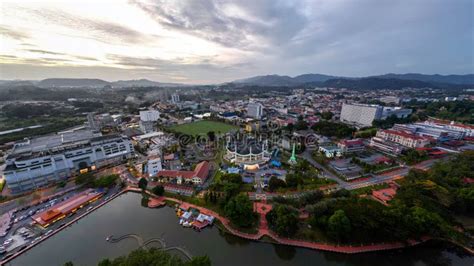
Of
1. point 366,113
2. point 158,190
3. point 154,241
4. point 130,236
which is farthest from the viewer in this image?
point 366,113

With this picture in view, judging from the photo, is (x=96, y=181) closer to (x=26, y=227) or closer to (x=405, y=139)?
(x=26, y=227)

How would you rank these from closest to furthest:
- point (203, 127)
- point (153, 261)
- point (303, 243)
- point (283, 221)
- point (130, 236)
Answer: point (153, 261) → point (283, 221) → point (303, 243) → point (130, 236) → point (203, 127)

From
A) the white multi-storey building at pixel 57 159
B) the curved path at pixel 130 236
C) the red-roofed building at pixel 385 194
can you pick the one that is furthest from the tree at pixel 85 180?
the red-roofed building at pixel 385 194

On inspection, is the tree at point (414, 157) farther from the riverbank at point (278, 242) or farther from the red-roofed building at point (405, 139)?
the riverbank at point (278, 242)

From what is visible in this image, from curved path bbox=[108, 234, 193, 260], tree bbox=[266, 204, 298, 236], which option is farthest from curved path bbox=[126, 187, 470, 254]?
curved path bbox=[108, 234, 193, 260]

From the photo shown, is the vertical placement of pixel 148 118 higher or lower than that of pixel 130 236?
higher

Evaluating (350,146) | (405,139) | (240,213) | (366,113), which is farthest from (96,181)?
(366,113)

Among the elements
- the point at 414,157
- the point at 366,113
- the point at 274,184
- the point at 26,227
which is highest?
the point at 366,113

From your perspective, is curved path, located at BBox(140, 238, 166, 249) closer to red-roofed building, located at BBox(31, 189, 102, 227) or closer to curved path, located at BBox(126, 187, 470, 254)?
curved path, located at BBox(126, 187, 470, 254)
